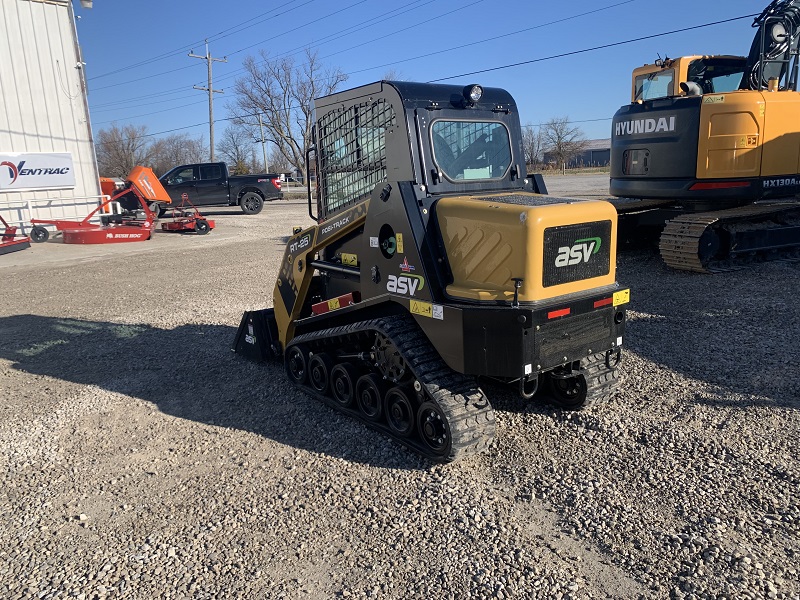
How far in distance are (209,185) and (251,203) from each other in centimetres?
177

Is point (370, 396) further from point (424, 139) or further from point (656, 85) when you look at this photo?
point (656, 85)

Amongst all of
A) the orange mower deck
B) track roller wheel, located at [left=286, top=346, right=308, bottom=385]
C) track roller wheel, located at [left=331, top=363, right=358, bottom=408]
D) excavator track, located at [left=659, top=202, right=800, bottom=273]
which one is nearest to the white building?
the orange mower deck

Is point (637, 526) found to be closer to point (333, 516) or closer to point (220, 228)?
point (333, 516)

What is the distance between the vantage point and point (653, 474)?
4070mm

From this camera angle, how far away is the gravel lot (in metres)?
3.20

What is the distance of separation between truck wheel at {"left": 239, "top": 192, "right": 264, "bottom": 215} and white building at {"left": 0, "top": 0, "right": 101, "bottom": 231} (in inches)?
275

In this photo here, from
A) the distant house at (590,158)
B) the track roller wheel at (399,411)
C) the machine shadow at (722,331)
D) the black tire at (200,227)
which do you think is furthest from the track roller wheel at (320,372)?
the distant house at (590,158)

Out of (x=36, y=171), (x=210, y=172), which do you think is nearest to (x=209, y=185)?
(x=210, y=172)

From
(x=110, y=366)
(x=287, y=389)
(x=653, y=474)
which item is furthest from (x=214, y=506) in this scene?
(x=110, y=366)

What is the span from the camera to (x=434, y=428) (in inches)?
171

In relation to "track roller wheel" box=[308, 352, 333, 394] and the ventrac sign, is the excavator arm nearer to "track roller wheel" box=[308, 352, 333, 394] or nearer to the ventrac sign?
"track roller wheel" box=[308, 352, 333, 394]

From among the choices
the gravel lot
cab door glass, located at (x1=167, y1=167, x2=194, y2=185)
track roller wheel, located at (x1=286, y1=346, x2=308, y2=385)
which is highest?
cab door glass, located at (x1=167, y1=167, x2=194, y2=185)

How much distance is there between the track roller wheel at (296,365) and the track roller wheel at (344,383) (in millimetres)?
489

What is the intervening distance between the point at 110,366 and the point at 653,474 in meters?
5.51
